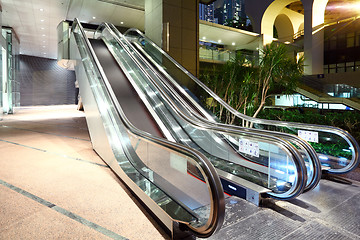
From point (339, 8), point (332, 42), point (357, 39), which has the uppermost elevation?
point (339, 8)

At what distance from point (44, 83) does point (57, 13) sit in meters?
14.5

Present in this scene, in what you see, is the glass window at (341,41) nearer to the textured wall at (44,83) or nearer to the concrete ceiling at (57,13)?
the concrete ceiling at (57,13)

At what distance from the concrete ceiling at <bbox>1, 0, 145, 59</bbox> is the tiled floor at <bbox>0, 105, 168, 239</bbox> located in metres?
8.81

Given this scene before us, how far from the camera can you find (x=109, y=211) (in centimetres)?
244

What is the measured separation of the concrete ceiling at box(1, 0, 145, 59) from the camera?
10508 mm

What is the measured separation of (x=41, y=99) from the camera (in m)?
23.5

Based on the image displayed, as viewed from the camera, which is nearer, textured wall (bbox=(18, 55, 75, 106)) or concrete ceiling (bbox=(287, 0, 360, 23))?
concrete ceiling (bbox=(287, 0, 360, 23))

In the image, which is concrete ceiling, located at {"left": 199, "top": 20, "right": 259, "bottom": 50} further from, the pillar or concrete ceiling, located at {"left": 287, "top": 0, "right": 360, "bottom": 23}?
the pillar

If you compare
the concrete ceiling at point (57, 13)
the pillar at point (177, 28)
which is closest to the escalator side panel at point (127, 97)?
the pillar at point (177, 28)

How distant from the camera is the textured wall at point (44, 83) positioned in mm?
22581

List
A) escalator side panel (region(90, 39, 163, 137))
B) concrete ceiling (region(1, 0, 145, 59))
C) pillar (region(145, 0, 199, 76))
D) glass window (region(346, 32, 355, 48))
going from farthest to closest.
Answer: glass window (region(346, 32, 355, 48)) < concrete ceiling (region(1, 0, 145, 59)) < pillar (region(145, 0, 199, 76)) < escalator side panel (region(90, 39, 163, 137))

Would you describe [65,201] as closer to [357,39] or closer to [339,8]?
[357,39]

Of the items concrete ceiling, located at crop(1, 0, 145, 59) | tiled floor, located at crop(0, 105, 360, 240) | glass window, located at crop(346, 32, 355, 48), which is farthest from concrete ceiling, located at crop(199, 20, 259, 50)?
tiled floor, located at crop(0, 105, 360, 240)

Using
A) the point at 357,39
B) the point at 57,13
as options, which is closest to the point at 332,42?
the point at 357,39
